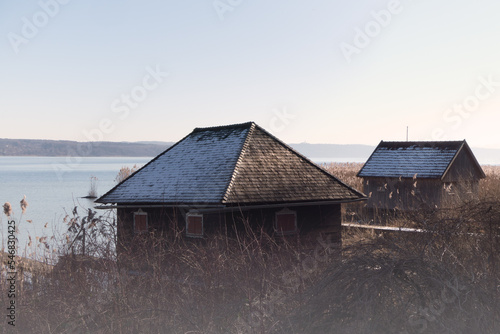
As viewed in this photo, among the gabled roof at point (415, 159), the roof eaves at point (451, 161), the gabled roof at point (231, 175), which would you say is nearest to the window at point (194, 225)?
the gabled roof at point (231, 175)

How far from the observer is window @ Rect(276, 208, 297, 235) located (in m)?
16.3

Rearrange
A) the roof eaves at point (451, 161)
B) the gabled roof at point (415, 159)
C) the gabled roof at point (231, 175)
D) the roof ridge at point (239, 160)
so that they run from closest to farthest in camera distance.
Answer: the roof ridge at point (239, 160) → the gabled roof at point (231, 175) → the roof eaves at point (451, 161) → the gabled roof at point (415, 159)

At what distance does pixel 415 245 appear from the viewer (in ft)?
28.0

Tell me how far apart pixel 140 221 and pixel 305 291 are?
11.2m

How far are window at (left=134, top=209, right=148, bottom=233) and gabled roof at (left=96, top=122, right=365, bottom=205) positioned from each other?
0.59 m

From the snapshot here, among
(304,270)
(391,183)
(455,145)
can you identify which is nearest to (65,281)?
(304,270)

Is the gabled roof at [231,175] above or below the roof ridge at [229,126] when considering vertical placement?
below

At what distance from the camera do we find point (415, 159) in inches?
1160

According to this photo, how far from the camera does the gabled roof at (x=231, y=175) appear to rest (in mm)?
15852

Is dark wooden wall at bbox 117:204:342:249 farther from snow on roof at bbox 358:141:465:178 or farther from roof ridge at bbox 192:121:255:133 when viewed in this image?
snow on roof at bbox 358:141:465:178

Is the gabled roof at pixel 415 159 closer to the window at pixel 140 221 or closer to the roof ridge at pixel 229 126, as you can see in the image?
the roof ridge at pixel 229 126

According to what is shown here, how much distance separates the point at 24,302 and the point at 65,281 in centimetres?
85

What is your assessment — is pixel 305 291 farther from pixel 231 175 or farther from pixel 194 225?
pixel 231 175

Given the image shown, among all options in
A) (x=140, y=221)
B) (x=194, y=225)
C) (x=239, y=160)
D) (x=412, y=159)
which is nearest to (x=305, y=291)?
(x=194, y=225)
